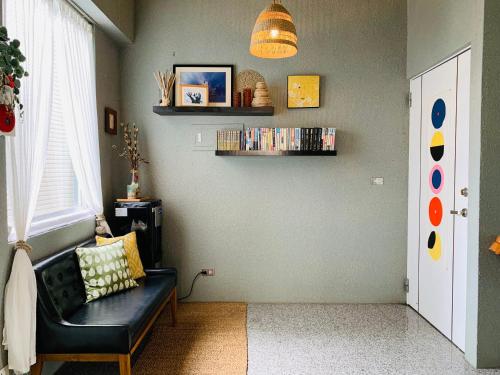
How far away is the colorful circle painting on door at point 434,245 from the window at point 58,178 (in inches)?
126

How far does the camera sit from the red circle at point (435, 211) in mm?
3362

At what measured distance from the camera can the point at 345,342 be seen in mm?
3172

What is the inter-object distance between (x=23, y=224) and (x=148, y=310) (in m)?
1.00

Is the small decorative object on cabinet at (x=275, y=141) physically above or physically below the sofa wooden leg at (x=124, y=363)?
above

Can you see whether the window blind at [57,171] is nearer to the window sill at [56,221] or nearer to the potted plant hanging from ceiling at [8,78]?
the window sill at [56,221]

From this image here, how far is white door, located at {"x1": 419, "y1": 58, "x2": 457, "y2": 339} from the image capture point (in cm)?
319

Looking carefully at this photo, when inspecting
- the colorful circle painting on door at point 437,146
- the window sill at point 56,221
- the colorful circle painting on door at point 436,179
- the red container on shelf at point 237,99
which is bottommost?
the window sill at point 56,221

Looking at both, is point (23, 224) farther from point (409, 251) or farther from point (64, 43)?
point (409, 251)

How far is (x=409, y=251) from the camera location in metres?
4.01

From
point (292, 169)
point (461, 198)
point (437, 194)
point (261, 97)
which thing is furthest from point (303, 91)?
point (461, 198)

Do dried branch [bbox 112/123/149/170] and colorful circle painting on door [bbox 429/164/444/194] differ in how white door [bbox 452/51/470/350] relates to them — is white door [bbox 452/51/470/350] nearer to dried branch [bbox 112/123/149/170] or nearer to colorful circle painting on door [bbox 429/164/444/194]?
colorful circle painting on door [bbox 429/164/444/194]

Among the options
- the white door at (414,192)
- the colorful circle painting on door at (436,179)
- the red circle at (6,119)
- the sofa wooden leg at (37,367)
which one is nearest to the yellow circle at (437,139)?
the colorful circle painting on door at (436,179)

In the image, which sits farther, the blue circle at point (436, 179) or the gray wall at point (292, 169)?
the gray wall at point (292, 169)

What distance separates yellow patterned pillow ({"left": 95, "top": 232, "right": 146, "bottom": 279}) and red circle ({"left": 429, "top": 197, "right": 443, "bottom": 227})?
274 cm
